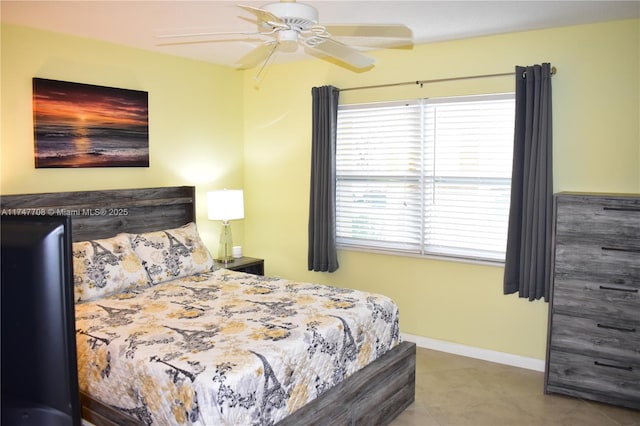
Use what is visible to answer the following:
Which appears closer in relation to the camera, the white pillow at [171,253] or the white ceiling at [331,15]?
the white ceiling at [331,15]

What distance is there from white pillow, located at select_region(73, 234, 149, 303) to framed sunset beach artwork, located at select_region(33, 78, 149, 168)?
2.34 ft

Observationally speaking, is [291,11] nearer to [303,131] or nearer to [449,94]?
[449,94]

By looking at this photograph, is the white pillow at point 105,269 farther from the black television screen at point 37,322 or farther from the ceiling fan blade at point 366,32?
the black television screen at point 37,322

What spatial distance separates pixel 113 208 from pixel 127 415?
79.8 inches

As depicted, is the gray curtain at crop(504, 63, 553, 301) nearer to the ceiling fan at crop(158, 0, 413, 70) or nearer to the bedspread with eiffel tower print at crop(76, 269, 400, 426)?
the ceiling fan at crop(158, 0, 413, 70)

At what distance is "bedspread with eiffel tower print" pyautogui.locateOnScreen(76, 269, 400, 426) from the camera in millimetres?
2176

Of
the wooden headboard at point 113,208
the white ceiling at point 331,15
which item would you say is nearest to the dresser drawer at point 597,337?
the white ceiling at point 331,15

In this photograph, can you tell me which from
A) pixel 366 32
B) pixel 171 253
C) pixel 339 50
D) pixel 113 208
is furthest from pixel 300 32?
pixel 113 208

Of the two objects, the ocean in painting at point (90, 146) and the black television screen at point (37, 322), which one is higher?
the ocean in painting at point (90, 146)

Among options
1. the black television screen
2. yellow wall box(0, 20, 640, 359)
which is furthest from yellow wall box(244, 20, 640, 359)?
the black television screen

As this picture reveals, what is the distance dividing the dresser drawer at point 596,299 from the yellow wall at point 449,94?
19.4 inches

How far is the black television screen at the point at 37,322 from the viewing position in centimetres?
83

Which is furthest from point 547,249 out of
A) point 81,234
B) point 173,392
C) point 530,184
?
point 81,234

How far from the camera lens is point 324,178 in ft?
15.1
